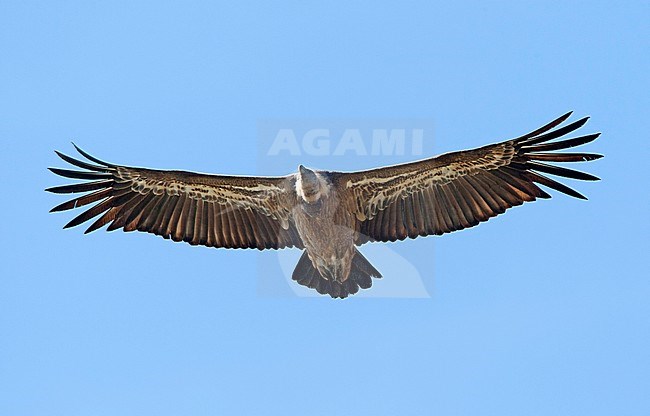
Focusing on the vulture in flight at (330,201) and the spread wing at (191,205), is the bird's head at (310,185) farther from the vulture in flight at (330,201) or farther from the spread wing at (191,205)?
the spread wing at (191,205)

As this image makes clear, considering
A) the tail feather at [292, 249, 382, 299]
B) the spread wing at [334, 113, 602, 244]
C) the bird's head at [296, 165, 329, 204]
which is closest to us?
the bird's head at [296, 165, 329, 204]

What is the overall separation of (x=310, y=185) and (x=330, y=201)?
0.60m

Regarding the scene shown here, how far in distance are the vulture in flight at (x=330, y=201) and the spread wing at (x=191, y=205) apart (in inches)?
0.6

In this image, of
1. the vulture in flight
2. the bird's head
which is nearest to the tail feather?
the vulture in flight

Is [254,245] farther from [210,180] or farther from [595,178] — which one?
[595,178]

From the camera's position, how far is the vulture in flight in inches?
722

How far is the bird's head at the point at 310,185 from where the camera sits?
58.4 feet

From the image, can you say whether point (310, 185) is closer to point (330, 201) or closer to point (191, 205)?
point (330, 201)

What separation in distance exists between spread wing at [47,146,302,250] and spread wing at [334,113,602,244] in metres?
1.18

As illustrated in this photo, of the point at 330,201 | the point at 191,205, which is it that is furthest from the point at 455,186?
the point at 191,205

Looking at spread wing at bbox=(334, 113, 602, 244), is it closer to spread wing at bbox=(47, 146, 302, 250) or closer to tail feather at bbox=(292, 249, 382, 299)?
tail feather at bbox=(292, 249, 382, 299)

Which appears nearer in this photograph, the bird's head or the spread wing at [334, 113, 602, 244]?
the bird's head

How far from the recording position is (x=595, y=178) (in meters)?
17.8

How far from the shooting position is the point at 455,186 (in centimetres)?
1864
